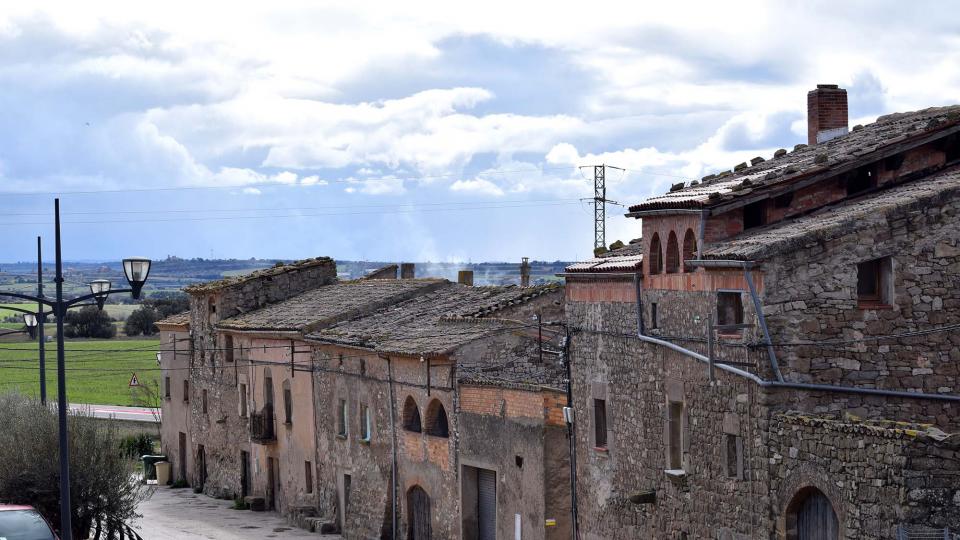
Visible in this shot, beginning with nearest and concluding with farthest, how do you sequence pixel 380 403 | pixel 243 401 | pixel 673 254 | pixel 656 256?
pixel 673 254 → pixel 656 256 → pixel 380 403 → pixel 243 401

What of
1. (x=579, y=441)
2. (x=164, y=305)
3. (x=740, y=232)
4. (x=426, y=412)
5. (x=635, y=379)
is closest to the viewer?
(x=740, y=232)

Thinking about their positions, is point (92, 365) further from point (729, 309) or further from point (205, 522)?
point (729, 309)

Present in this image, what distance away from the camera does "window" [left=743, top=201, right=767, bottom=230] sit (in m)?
21.8

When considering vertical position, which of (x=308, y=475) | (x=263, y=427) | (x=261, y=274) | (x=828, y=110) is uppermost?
(x=828, y=110)

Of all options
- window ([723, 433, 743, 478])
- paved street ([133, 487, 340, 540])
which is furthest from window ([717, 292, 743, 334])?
paved street ([133, 487, 340, 540])

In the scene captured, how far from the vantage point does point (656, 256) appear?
2352cm

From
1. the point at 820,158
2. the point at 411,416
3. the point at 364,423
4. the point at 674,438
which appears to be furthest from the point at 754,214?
the point at 364,423

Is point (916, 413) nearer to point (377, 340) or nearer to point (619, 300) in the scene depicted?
point (619, 300)

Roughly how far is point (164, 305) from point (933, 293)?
4167 inches

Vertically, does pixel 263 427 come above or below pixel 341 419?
below

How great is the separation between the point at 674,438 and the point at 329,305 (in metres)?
21.9

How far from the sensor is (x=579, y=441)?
26609 millimetres

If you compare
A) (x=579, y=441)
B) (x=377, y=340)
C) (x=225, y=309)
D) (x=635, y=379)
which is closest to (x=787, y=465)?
(x=635, y=379)

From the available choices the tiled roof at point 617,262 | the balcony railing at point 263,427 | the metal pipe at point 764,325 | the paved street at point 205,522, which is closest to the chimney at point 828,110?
the tiled roof at point 617,262
